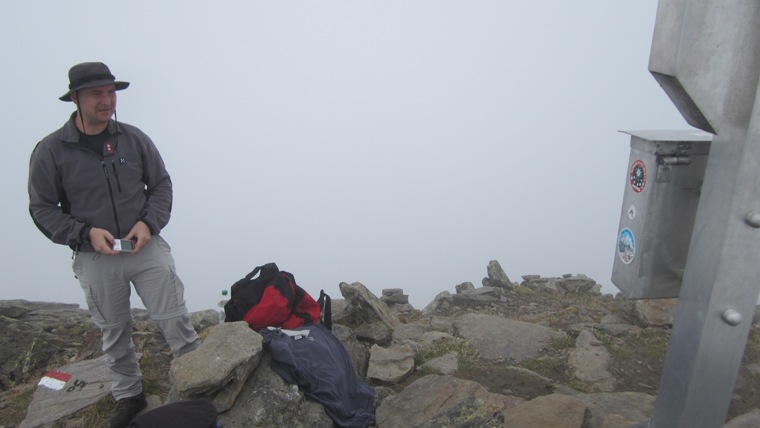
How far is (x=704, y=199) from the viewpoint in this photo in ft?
7.58

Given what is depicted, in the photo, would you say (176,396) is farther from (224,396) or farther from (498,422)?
(498,422)

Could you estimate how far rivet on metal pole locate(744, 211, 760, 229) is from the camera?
2145mm

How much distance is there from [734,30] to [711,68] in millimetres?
163

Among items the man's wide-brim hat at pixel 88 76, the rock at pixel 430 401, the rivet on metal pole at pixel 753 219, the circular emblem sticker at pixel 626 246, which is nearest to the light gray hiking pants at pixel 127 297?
the man's wide-brim hat at pixel 88 76

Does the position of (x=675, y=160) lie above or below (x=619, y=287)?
above

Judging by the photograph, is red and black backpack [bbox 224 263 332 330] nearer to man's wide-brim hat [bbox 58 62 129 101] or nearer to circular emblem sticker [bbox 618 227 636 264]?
man's wide-brim hat [bbox 58 62 129 101]

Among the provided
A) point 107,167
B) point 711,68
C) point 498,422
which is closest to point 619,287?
point 498,422

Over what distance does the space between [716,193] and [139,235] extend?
4459mm

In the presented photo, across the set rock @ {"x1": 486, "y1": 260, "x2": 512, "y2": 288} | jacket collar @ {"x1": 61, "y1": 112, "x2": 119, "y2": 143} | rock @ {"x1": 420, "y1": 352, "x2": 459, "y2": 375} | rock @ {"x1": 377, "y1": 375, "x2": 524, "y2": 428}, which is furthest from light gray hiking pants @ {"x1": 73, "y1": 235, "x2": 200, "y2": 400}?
rock @ {"x1": 486, "y1": 260, "x2": 512, "y2": 288}

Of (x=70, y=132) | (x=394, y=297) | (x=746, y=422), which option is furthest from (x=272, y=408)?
(x=394, y=297)

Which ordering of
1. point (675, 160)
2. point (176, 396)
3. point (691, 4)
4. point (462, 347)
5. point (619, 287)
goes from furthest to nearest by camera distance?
point (462, 347) < point (176, 396) < point (619, 287) < point (675, 160) < point (691, 4)

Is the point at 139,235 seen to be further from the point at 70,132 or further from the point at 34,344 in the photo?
the point at 34,344

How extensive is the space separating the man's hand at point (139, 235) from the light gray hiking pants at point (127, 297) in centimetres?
18

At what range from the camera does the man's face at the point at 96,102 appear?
15.1 feet
